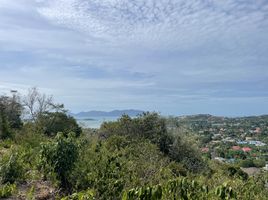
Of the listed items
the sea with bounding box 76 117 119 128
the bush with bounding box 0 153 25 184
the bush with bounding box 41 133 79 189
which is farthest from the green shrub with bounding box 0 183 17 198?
the sea with bounding box 76 117 119 128

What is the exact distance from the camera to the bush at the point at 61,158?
764 cm

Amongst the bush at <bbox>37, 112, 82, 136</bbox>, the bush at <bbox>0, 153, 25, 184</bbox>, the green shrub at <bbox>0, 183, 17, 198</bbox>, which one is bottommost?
the green shrub at <bbox>0, 183, 17, 198</bbox>

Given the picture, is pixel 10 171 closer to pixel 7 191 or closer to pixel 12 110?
pixel 7 191

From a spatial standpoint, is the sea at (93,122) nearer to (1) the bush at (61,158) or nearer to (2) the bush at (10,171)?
(1) the bush at (61,158)

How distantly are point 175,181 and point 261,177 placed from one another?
11.6 feet

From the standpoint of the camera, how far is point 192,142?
773 inches

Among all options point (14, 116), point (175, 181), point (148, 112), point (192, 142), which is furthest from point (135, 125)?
point (175, 181)

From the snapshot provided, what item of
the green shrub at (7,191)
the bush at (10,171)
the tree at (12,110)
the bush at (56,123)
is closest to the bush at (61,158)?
the bush at (10,171)

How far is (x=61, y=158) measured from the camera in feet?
25.1

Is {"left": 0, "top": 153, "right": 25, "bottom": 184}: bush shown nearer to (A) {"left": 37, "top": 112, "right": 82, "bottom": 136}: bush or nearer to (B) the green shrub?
(B) the green shrub

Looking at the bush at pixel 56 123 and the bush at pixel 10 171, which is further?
the bush at pixel 56 123

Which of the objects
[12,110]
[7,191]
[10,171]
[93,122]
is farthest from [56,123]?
[7,191]

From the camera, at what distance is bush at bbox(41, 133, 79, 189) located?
7.64m

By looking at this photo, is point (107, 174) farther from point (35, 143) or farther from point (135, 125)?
point (135, 125)
